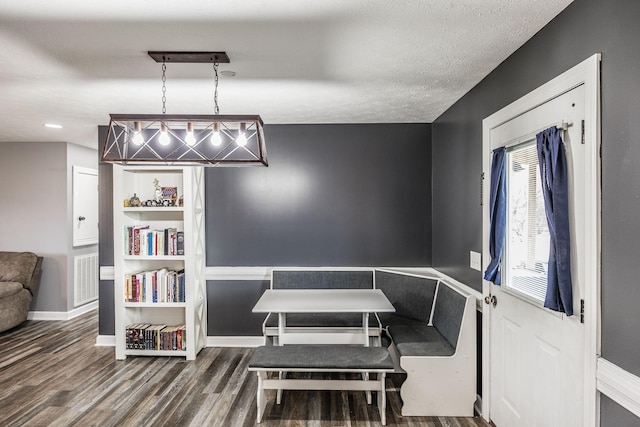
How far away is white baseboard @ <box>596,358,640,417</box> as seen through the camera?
55.3 inches

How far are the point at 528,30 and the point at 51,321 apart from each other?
19.9 feet

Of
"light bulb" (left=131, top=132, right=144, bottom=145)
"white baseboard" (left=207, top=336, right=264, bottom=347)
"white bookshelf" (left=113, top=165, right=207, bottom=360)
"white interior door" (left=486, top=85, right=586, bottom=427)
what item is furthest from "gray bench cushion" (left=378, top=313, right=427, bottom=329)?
"light bulb" (left=131, top=132, right=144, bottom=145)

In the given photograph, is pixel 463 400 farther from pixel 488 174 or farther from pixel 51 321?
pixel 51 321

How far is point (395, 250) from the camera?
163 inches

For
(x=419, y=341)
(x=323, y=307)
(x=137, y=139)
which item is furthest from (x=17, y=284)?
(x=419, y=341)

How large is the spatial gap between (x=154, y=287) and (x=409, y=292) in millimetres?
2563

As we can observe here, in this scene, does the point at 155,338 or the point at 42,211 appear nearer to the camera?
the point at 155,338

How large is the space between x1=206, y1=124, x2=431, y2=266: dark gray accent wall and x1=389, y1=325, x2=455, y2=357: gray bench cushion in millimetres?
988

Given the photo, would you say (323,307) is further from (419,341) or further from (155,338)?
(155,338)

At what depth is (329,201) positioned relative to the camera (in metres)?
4.16

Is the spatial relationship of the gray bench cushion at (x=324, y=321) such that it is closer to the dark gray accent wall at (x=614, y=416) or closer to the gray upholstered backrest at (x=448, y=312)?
the gray upholstered backrest at (x=448, y=312)

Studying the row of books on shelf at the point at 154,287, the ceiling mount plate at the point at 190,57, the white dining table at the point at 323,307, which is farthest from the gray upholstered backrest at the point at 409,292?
the ceiling mount plate at the point at 190,57

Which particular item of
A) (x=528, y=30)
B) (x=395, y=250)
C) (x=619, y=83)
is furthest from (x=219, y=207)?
(x=619, y=83)

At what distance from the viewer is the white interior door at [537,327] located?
5.72 feet
